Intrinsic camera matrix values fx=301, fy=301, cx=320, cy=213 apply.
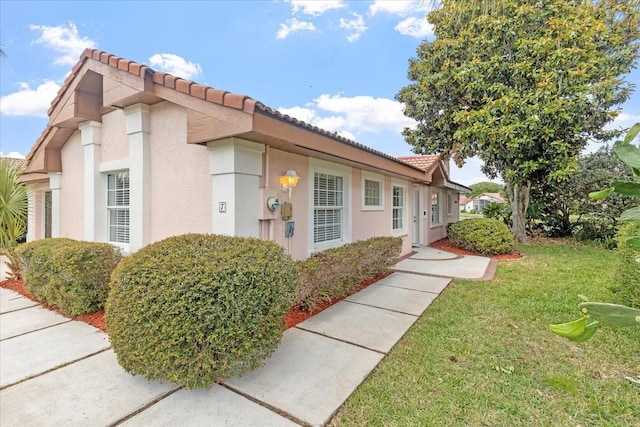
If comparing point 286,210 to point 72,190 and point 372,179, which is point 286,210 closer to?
point 372,179

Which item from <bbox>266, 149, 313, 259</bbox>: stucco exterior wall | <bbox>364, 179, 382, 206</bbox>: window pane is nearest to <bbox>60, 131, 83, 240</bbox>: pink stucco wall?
<bbox>266, 149, 313, 259</bbox>: stucco exterior wall

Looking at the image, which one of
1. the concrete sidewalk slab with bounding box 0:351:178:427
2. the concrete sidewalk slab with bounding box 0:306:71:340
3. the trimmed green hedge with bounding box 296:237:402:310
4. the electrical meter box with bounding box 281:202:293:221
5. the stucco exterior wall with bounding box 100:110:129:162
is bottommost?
the concrete sidewalk slab with bounding box 0:351:178:427

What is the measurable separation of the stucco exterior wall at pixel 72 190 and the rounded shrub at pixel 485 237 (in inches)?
499

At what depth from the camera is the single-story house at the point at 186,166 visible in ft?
15.6

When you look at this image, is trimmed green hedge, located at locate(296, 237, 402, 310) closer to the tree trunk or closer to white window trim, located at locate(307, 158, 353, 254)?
white window trim, located at locate(307, 158, 353, 254)

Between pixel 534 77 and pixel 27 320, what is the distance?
15.3 m

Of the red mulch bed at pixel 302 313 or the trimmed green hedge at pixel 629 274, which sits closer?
the trimmed green hedge at pixel 629 274

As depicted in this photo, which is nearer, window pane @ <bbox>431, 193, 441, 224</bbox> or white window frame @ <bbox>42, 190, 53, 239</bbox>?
white window frame @ <bbox>42, 190, 53, 239</bbox>

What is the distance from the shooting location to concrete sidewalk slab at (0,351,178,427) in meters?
2.74

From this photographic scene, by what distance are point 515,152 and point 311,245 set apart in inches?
355

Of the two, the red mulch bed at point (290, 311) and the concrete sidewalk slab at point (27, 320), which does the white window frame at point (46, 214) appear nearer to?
the red mulch bed at point (290, 311)

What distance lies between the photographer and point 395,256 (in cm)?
855

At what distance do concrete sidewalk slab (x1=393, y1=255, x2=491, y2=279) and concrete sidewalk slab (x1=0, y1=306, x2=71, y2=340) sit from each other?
306 inches

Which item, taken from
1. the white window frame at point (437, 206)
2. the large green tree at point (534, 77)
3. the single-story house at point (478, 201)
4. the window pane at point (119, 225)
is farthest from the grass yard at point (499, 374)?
the single-story house at point (478, 201)
